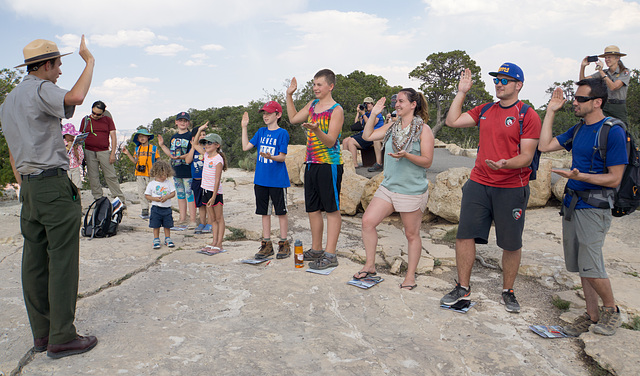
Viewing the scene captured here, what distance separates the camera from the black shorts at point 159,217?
5.45m

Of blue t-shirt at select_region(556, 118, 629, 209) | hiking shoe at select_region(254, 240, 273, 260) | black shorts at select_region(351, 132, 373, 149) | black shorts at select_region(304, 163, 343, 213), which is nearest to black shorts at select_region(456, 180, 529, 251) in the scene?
blue t-shirt at select_region(556, 118, 629, 209)

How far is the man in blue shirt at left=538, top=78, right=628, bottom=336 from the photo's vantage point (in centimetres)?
299

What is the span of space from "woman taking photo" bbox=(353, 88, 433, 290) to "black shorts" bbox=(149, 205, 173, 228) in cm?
274

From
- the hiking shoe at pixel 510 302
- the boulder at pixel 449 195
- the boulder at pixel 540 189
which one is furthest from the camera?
the boulder at pixel 540 189

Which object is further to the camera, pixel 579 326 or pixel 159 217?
pixel 159 217

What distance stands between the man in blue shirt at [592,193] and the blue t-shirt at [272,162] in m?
2.67

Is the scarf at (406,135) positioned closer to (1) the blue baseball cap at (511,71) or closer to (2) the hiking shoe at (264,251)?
(1) the blue baseball cap at (511,71)

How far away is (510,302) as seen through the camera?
11.9 ft

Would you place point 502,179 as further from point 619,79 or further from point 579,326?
point 619,79

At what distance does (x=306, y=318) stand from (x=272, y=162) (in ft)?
6.70

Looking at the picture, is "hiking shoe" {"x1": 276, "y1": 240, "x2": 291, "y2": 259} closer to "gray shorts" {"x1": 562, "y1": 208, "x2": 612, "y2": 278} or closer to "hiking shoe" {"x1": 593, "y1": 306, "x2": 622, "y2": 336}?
"gray shorts" {"x1": 562, "y1": 208, "x2": 612, "y2": 278}

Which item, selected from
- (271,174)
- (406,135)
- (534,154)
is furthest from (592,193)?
(271,174)

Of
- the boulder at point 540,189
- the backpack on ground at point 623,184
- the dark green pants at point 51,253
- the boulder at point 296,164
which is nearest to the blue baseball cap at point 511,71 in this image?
the backpack on ground at point 623,184

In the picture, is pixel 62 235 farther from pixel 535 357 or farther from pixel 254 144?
pixel 535 357
